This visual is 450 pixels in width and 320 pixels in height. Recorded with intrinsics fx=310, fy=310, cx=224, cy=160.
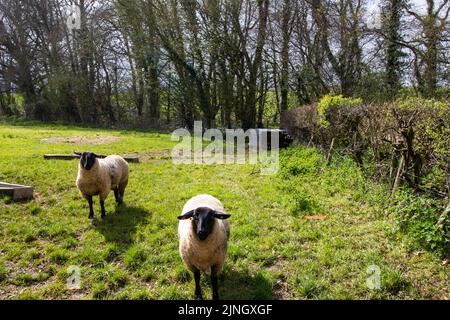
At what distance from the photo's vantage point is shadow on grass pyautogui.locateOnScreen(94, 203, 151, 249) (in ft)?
18.7

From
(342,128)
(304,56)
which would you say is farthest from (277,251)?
(304,56)

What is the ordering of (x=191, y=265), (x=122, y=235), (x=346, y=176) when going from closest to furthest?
1. (x=191, y=265)
2. (x=122, y=235)
3. (x=346, y=176)

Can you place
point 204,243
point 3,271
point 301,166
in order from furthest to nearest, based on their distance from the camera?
1. point 301,166
2. point 3,271
3. point 204,243

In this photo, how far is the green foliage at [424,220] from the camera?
456 centimetres

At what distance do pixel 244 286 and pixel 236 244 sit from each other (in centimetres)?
111

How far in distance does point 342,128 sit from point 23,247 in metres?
8.57

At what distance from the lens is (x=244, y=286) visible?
14.0 feet

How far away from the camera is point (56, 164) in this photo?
11109 millimetres

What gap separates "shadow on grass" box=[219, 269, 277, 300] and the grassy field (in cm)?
1

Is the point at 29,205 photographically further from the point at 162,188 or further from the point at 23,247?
the point at 162,188
